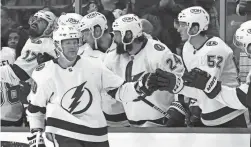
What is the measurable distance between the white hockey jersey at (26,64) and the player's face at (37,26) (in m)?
0.11

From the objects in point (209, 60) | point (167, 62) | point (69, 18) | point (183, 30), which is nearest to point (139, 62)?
point (167, 62)

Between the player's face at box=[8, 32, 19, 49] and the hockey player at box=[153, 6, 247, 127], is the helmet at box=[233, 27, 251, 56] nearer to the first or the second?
the hockey player at box=[153, 6, 247, 127]

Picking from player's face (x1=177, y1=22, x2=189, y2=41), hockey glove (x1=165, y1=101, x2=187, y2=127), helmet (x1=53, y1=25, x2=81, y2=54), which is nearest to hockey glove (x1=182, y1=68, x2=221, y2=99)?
helmet (x1=53, y1=25, x2=81, y2=54)

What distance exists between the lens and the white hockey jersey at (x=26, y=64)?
5.47 meters

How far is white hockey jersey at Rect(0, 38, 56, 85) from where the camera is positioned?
547cm

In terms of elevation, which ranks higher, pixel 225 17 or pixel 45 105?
pixel 225 17

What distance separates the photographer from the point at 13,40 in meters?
5.79

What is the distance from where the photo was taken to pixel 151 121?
503cm

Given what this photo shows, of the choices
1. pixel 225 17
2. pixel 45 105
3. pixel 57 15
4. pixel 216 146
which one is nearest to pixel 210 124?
pixel 216 146

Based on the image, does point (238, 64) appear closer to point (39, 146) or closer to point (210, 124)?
point (210, 124)

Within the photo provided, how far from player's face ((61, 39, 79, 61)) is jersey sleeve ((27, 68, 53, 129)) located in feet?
0.55

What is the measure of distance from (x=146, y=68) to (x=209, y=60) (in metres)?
0.40

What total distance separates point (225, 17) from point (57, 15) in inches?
49.2

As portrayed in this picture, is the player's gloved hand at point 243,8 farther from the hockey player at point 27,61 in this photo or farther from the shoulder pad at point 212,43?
the hockey player at point 27,61
